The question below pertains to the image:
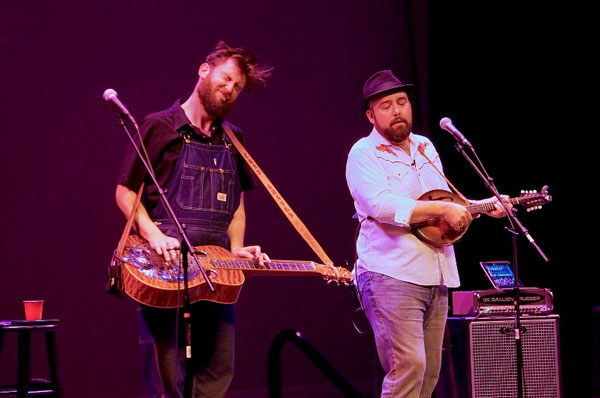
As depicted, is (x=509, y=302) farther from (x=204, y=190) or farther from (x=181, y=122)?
(x=181, y=122)

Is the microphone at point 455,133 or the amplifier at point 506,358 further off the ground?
the microphone at point 455,133

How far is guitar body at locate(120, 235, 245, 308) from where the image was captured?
10.9 feet

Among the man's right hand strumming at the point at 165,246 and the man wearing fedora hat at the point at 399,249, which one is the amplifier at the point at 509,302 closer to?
the man wearing fedora hat at the point at 399,249

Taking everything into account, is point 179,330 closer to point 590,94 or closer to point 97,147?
point 97,147

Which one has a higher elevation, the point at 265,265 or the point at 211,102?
the point at 211,102

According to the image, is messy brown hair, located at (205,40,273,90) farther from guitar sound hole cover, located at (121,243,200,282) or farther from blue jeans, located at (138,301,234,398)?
blue jeans, located at (138,301,234,398)

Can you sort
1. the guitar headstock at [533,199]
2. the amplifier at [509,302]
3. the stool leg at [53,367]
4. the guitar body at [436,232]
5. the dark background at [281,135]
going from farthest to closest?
1. the dark background at [281,135]
2. the amplifier at [509,302]
3. the stool leg at [53,367]
4. the guitar headstock at [533,199]
5. the guitar body at [436,232]

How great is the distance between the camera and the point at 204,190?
3.69 metres

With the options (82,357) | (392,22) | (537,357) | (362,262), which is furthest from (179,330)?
(392,22)

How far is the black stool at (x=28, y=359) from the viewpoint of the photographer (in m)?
4.55

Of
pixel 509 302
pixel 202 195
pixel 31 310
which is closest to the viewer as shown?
pixel 202 195

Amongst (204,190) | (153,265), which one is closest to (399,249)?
(204,190)

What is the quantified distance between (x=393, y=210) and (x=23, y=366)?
235 centimetres

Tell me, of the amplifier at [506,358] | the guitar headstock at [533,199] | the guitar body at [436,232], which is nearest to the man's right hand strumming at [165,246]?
the guitar body at [436,232]
